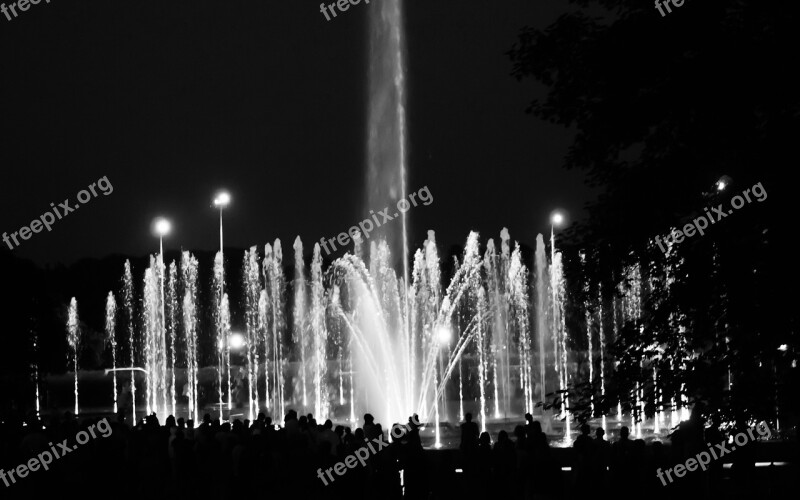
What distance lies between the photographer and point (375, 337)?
45.4 m

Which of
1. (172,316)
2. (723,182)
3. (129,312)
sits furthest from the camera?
(129,312)

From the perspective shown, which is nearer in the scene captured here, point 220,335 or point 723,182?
point 723,182

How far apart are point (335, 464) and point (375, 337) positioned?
28.8 m

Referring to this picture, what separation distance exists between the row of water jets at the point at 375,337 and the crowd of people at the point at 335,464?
22559 millimetres

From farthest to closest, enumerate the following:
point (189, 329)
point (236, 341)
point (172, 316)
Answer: point (236, 341)
point (189, 329)
point (172, 316)

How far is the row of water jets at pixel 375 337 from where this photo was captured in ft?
151

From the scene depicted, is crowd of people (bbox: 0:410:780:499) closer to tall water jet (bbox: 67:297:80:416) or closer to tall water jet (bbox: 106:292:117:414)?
tall water jet (bbox: 106:292:117:414)

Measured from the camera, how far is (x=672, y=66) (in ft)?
44.0

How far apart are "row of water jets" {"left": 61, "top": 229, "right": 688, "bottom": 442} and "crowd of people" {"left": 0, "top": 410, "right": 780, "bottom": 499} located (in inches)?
888

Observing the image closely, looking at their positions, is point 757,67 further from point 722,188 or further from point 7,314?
point 7,314

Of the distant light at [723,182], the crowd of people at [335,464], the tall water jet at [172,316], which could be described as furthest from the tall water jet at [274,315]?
the distant light at [723,182]

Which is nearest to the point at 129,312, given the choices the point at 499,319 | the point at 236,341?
the point at 236,341

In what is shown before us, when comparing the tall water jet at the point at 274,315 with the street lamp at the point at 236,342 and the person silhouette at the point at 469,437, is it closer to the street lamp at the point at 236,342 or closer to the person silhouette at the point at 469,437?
the street lamp at the point at 236,342

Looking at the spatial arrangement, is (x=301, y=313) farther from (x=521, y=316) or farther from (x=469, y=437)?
(x=469, y=437)
